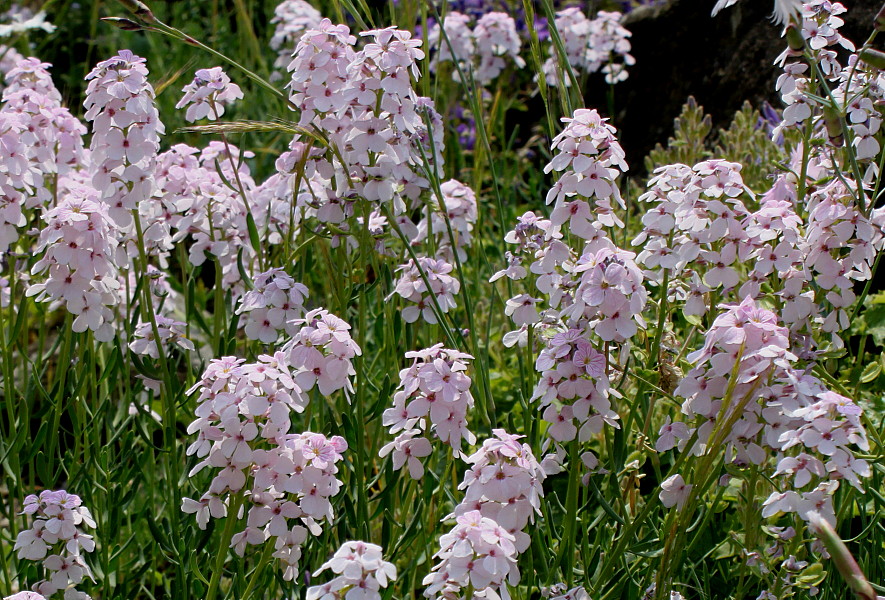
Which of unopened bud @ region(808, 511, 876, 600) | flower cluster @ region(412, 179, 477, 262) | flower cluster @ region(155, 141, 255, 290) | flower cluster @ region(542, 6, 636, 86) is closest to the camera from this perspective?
unopened bud @ region(808, 511, 876, 600)

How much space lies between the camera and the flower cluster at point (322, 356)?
1507mm

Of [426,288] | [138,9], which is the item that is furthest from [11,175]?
[426,288]

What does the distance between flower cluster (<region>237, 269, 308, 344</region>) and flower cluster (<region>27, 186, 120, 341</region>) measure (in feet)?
0.89

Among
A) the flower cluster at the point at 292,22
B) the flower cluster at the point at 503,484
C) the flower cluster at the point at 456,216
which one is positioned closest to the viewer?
the flower cluster at the point at 503,484

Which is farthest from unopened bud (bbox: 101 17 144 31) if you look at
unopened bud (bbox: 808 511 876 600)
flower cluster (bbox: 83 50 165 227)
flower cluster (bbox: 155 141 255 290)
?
unopened bud (bbox: 808 511 876 600)

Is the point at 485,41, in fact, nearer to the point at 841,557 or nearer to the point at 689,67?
the point at 689,67

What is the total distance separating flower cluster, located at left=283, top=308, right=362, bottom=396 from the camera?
1.51m

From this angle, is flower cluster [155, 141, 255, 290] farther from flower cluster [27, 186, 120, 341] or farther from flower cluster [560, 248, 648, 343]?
flower cluster [560, 248, 648, 343]

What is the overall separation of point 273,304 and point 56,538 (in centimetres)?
55

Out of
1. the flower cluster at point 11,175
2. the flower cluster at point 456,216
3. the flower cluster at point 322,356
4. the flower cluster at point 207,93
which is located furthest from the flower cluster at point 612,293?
the flower cluster at point 11,175

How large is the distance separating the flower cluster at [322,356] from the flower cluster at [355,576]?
14.0 inches

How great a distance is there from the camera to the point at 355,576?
118cm

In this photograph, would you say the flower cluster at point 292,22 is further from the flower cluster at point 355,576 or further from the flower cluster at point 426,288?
the flower cluster at point 355,576

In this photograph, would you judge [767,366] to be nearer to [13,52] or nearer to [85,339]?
[85,339]
